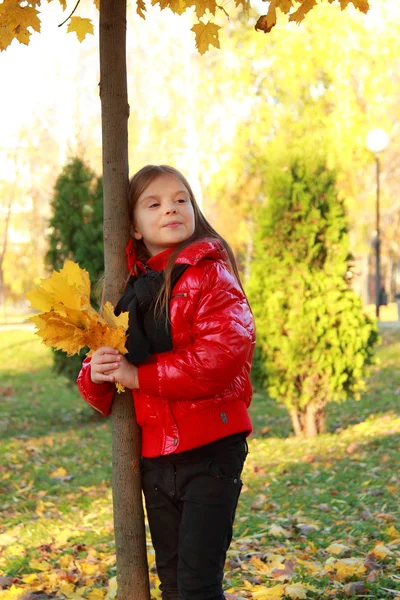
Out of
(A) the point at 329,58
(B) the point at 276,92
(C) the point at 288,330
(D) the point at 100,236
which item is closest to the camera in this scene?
(C) the point at 288,330

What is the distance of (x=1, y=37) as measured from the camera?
291cm

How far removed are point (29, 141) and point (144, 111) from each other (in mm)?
11380

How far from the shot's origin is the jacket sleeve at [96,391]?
2.48 meters

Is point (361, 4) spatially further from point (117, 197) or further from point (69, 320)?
point (69, 320)

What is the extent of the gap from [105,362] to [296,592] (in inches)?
54.0

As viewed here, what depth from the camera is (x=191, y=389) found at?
226cm

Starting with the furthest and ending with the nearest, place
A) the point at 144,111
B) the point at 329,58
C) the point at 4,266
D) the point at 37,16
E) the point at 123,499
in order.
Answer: the point at 4,266
the point at 144,111
the point at 329,58
the point at 37,16
the point at 123,499

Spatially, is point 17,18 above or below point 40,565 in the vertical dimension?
above

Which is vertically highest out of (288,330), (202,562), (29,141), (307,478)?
(29,141)

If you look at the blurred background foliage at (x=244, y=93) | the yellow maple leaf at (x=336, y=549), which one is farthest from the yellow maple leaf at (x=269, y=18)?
the blurred background foliage at (x=244, y=93)

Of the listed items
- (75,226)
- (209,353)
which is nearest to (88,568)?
(209,353)

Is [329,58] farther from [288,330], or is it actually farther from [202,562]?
[202,562]

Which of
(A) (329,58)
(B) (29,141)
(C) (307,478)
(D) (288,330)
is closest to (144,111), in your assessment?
(A) (329,58)

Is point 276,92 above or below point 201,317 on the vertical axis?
above
